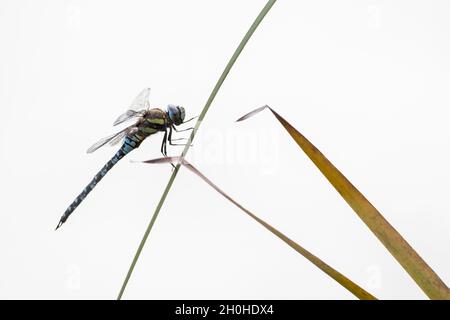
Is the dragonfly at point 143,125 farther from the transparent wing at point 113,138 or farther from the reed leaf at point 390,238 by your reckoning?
the reed leaf at point 390,238

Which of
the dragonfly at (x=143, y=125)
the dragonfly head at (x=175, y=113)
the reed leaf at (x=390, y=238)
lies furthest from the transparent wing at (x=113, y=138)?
the reed leaf at (x=390, y=238)

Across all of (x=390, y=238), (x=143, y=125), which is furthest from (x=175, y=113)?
(x=390, y=238)

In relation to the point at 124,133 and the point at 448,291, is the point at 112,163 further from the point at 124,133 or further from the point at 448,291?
the point at 448,291

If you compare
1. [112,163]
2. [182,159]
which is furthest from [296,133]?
[112,163]

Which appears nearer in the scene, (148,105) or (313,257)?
(313,257)

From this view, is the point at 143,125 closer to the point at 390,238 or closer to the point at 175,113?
the point at 175,113
